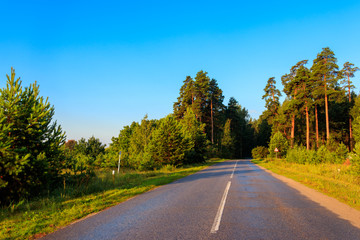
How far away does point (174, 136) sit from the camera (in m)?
25.7

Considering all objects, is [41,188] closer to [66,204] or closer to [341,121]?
[66,204]

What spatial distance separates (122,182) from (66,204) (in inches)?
219

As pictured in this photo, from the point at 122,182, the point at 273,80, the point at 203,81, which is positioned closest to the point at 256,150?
the point at 273,80

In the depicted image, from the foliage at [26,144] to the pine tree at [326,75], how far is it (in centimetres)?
4273

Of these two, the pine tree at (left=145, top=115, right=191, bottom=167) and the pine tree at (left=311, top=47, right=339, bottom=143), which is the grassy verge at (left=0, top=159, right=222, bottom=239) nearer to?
the pine tree at (left=145, top=115, right=191, bottom=167)

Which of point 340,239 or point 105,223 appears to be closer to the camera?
point 340,239

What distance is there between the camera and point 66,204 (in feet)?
25.9

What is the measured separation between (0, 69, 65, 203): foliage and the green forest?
0.11 feet

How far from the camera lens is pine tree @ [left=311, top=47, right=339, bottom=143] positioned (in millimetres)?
37406

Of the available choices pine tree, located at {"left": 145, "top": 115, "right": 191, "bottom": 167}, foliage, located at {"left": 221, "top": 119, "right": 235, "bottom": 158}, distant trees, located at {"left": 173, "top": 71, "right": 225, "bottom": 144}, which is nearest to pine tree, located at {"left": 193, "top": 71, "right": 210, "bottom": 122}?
distant trees, located at {"left": 173, "top": 71, "right": 225, "bottom": 144}

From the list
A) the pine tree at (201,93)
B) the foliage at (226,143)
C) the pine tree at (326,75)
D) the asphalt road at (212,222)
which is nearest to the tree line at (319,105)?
the pine tree at (326,75)

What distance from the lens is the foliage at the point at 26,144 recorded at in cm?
774

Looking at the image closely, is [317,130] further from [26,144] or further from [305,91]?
[26,144]

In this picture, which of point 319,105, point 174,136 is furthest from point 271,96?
point 174,136
